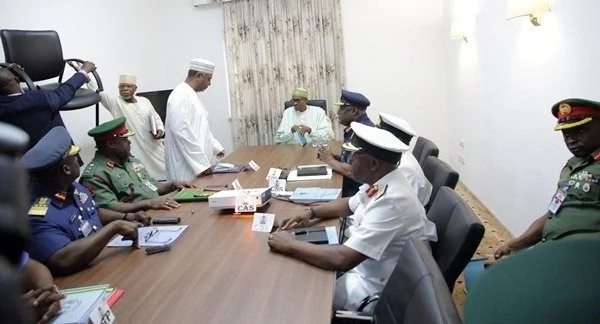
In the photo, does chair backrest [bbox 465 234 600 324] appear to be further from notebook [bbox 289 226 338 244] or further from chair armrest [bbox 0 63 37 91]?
chair armrest [bbox 0 63 37 91]

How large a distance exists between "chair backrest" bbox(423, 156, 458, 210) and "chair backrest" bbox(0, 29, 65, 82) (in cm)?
291

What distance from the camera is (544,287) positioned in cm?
53

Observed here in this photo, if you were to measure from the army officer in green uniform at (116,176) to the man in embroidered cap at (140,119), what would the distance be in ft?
5.90

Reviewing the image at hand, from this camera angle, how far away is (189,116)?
3320 millimetres

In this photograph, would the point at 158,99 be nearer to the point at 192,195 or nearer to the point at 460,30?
the point at 192,195

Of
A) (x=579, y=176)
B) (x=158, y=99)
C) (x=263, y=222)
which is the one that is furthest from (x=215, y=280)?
(x=158, y=99)

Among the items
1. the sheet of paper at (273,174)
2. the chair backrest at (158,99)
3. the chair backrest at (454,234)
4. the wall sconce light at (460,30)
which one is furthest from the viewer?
the chair backrest at (158,99)

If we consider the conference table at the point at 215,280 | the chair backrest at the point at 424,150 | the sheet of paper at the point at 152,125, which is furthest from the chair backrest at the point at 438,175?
the sheet of paper at the point at 152,125

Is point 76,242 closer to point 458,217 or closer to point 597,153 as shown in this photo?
point 458,217

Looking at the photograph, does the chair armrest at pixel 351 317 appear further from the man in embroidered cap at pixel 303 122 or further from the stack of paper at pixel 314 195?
the man in embroidered cap at pixel 303 122

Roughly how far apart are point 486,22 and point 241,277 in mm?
3211

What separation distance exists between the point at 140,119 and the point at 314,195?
2734mm

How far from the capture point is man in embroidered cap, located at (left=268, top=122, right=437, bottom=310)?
1.53 metres

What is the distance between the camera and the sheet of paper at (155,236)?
181cm
